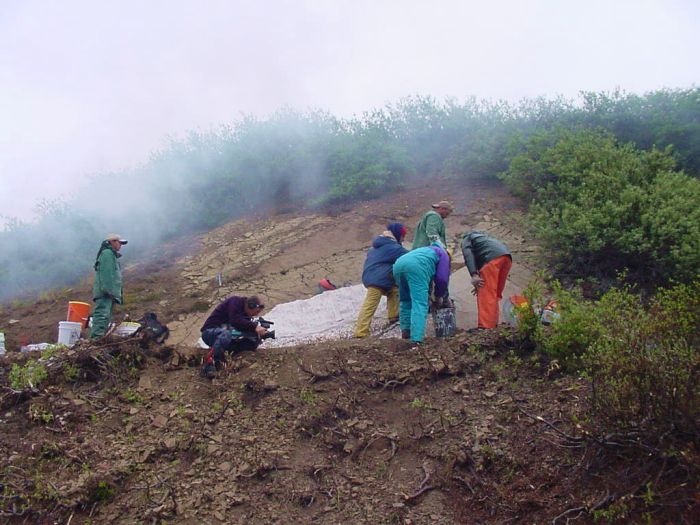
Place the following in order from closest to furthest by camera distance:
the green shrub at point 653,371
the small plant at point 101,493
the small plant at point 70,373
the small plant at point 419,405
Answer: the green shrub at point 653,371 < the small plant at point 101,493 < the small plant at point 419,405 < the small plant at point 70,373

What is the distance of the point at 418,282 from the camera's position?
618 centimetres

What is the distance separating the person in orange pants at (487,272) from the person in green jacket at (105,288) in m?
3.93

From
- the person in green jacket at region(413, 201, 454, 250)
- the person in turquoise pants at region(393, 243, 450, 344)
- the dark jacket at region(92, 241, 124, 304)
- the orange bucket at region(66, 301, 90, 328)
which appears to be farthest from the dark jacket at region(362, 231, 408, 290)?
the orange bucket at region(66, 301, 90, 328)

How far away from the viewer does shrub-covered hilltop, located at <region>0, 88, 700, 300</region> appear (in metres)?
7.94

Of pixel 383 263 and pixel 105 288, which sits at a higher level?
pixel 105 288

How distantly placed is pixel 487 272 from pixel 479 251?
27 centimetres

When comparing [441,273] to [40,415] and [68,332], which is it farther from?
[68,332]

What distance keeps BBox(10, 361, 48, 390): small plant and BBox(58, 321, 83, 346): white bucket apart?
6.38 ft

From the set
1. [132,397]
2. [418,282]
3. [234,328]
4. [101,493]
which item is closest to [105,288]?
[234,328]

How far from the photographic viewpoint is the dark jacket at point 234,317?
6145 millimetres

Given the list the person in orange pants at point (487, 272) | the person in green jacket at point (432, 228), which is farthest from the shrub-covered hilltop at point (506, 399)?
the person in green jacket at point (432, 228)

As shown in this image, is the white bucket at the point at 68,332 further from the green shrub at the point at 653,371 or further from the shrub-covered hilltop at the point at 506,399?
the green shrub at the point at 653,371

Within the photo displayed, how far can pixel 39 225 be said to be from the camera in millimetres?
12984

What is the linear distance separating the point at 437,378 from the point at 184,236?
8368mm
